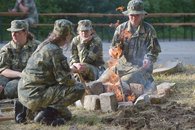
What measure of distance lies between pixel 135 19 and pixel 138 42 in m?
0.43

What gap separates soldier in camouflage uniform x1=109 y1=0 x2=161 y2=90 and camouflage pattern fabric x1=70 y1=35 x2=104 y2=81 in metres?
0.31

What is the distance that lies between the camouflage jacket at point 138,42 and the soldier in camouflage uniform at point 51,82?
7.68 ft

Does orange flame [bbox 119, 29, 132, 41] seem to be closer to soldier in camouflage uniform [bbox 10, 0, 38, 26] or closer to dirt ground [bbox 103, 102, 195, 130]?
A: dirt ground [bbox 103, 102, 195, 130]

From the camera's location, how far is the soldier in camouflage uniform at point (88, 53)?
9844mm

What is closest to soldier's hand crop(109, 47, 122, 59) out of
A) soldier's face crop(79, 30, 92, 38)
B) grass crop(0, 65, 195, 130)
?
soldier's face crop(79, 30, 92, 38)

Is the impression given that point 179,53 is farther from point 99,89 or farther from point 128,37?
point 99,89

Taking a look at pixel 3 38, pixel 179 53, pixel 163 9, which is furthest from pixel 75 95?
pixel 163 9

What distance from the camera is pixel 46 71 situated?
7520mm

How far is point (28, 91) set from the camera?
7633mm

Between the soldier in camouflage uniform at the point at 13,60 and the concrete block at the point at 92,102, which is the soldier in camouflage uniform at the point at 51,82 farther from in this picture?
the soldier in camouflage uniform at the point at 13,60

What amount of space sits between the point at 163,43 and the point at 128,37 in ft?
28.1

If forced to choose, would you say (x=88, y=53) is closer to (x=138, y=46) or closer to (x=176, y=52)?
(x=138, y=46)

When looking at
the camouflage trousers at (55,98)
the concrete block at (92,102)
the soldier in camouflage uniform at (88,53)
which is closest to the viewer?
the camouflage trousers at (55,98)

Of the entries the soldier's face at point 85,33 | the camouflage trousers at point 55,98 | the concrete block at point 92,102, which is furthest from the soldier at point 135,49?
the camouflage trousers at point 55,98
